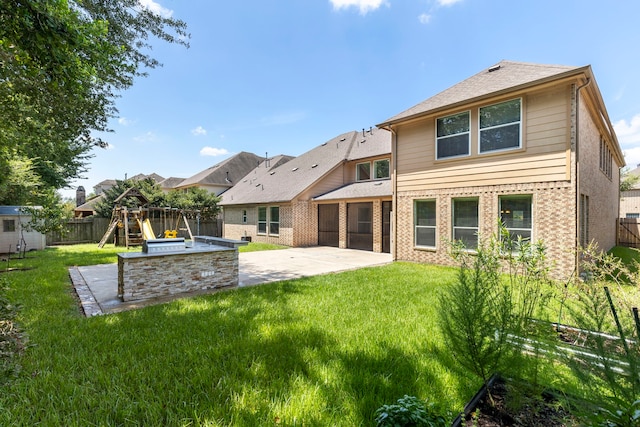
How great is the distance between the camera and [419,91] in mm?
14531

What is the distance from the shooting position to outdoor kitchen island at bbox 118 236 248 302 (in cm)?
576

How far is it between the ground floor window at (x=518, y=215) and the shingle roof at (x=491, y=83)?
3.11 metres

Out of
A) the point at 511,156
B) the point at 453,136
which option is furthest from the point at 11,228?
the point at 511,156

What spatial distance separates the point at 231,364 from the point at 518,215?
337 inches

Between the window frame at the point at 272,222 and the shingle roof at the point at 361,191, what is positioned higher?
the shingle roof at the point at 361,191

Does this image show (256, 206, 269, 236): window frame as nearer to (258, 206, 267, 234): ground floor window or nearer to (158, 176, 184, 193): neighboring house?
(258, 206, 267, 234): ground floor window

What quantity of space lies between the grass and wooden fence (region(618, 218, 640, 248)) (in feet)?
61.9

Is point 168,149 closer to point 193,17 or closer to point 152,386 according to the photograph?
point 193,17

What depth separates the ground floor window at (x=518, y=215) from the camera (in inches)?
311

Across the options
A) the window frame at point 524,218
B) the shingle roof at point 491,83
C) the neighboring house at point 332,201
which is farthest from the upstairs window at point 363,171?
the window frame at point 524,218

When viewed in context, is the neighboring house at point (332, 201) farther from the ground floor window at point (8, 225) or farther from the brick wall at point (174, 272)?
the ground floor window at point (8, 225)

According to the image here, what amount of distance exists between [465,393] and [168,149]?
28.0 metres

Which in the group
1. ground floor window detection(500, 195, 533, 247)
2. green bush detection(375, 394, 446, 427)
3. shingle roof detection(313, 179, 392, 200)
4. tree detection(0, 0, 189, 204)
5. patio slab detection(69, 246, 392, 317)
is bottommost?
patio slab detection(69, 246, 392, 317)

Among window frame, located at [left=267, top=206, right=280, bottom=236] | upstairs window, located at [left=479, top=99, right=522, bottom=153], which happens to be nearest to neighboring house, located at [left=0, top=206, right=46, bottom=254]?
window frame, located at [left=267, top=206, right=280, bottom=236]
